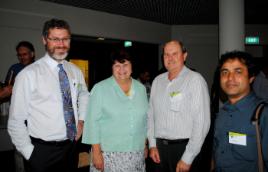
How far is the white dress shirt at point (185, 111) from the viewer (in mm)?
2027

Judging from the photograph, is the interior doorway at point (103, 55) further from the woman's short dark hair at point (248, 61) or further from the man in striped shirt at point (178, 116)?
the woman's short dark hair at point (248, 61)

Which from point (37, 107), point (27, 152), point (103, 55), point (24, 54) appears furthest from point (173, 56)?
point (103, 55)

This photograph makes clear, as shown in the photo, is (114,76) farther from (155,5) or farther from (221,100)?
(155,5)

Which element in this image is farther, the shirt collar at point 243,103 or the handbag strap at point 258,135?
the shirt collar at point 243,103

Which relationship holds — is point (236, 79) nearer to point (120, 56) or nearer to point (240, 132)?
point (240, 132)

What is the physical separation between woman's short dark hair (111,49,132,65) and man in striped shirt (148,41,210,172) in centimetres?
36

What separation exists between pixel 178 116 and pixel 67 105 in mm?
945

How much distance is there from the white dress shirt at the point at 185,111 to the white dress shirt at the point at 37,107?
0.86m

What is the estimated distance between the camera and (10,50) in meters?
5.30

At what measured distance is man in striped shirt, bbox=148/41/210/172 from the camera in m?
2.04

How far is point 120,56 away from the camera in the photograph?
6.99ft

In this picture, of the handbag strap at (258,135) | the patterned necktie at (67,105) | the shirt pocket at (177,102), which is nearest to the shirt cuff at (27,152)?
the patterned necktie at (67,105)

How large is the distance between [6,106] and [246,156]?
4172mm

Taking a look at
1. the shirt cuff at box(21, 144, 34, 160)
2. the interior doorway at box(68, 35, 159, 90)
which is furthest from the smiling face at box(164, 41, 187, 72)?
the interior doorway at box(68, 35, 159, 90)
